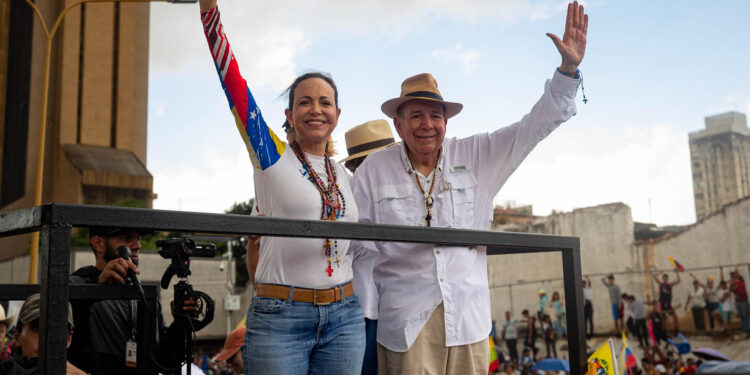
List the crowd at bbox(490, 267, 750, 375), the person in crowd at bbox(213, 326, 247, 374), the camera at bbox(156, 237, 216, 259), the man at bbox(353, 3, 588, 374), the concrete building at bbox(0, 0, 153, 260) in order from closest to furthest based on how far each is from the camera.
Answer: the camera at bbox(156, 237, 216, 259)
the man at bbox(353, 3, 588, 374)
the person in crowd at bbox(213, 326, 247, 374)
the crowd at bbox(490, 267, 750, 375)
the concrete building at bbox(0, 0, 153, 260)

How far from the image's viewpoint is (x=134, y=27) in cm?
4066

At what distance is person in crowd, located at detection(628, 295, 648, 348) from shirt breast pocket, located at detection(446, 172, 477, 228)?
17948mm

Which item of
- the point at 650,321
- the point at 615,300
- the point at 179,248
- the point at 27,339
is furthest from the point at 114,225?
the point at 615,300

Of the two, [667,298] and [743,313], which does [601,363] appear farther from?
[667,298]

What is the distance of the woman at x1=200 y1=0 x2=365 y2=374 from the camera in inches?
94.7

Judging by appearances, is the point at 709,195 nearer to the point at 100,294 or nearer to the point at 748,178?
the point at 748,178

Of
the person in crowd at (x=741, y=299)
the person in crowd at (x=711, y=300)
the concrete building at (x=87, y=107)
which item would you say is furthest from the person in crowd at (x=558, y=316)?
the concrete building at (x=87, y=107)

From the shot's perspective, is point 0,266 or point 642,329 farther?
point 0,266

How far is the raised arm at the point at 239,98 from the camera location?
94.1 inches

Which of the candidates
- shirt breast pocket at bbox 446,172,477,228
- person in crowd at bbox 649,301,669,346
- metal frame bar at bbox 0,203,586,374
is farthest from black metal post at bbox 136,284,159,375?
person in crowd at bbox 649,301,669,346

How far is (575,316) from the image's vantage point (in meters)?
2.73

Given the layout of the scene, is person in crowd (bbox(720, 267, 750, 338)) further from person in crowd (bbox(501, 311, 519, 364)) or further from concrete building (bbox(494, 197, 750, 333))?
person in crowd (bbox(501, 311, 519, 364))

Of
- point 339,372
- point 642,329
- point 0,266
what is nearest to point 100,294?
point 339,372

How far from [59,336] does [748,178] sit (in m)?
54.9
